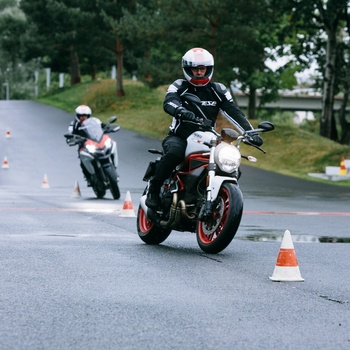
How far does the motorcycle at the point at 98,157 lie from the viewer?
22297 mm

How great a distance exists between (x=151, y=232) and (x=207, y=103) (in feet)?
5.23

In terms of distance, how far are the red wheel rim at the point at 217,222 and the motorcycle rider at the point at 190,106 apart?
77 centimetres

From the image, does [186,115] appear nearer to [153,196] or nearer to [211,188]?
[211,188]

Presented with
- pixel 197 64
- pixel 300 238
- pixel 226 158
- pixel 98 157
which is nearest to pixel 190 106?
pixel 197 64

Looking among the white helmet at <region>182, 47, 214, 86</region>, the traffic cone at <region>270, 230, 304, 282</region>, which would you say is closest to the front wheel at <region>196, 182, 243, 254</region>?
the white helmet at <region>182, 47, 214, 86</region>

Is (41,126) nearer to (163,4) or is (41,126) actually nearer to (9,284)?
(163,4)

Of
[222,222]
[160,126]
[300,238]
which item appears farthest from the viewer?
[160,126]

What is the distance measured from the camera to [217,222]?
10.6 meters

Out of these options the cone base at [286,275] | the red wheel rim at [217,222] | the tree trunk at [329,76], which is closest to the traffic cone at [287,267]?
the cone base at [286,275]

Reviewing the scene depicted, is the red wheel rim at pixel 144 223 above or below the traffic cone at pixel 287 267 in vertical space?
below

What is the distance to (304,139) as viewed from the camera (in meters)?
45.9

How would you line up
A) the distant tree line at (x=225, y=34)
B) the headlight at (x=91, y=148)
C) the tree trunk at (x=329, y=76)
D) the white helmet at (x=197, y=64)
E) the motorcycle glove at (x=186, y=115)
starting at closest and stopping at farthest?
the motorcycle glove at (x=186, y=115) < the white helmet at (x=197, y=64) < the headlight at (x=91, y=148) < the distant tree line at (x=225, y=34) < the tree trunk at (x=329, y=76)

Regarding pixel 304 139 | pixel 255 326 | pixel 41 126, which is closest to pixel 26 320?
pixel 255 326

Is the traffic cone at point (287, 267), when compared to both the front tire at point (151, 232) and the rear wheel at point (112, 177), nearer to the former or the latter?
the front tire at point (151, 232)
